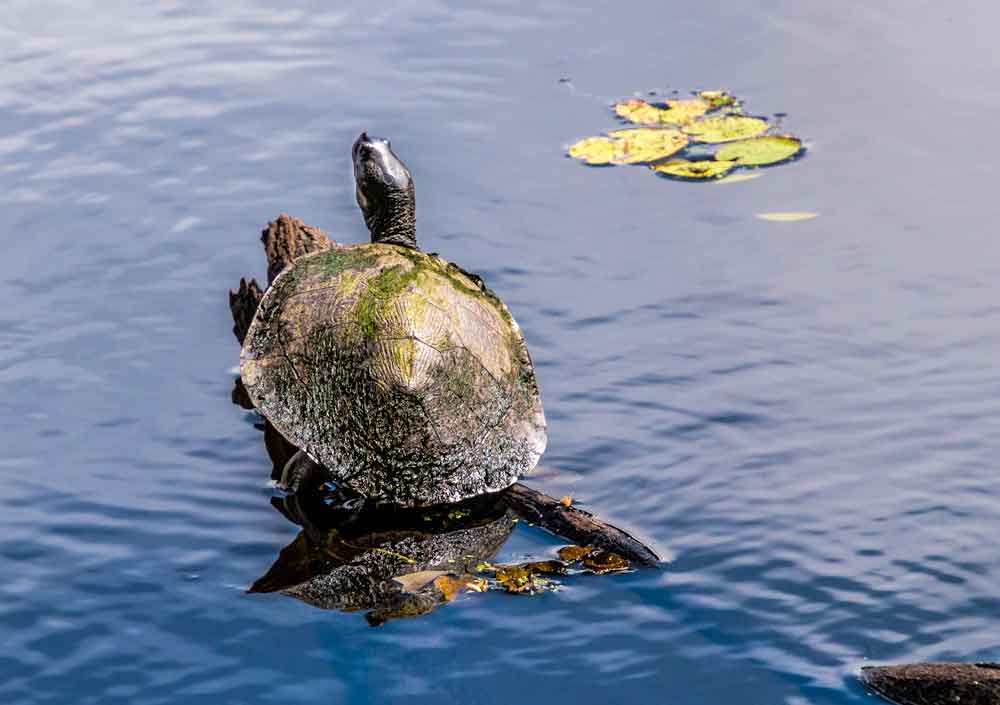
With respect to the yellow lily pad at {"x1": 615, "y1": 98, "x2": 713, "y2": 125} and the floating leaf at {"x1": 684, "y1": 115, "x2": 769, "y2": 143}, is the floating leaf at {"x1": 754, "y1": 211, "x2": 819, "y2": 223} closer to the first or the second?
the floating leaf at {"x1": 684, "y1": 115, "x2": 769, "y2": 143}

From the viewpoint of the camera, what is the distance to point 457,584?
4.84m

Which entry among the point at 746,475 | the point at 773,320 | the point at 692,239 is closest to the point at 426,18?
the point at 692,239

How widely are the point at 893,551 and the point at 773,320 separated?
2013mm

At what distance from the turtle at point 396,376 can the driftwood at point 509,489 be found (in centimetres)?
14

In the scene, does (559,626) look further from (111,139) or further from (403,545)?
(111,139)

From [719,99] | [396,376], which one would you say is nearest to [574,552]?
[396,376]

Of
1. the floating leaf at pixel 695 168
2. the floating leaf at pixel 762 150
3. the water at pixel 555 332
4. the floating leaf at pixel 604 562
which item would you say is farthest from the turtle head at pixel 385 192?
the floating leaf at pixel 762 150

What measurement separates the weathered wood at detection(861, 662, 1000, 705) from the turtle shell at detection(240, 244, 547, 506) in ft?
5.48

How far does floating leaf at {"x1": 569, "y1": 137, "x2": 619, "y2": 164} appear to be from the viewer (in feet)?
28.2

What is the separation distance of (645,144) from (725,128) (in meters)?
0.58

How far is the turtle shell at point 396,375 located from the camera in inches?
195

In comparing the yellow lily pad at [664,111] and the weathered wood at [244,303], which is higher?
the yellow lily pad at [664,111]

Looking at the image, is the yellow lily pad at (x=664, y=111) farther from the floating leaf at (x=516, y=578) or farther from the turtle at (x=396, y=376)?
the floating leaf at (x=516, y=578)

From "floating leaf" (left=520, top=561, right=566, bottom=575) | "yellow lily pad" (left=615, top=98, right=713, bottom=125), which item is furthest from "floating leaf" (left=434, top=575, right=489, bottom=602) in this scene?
"yellow lily pad" (left=615, top=98, right=713, bottom=125)
